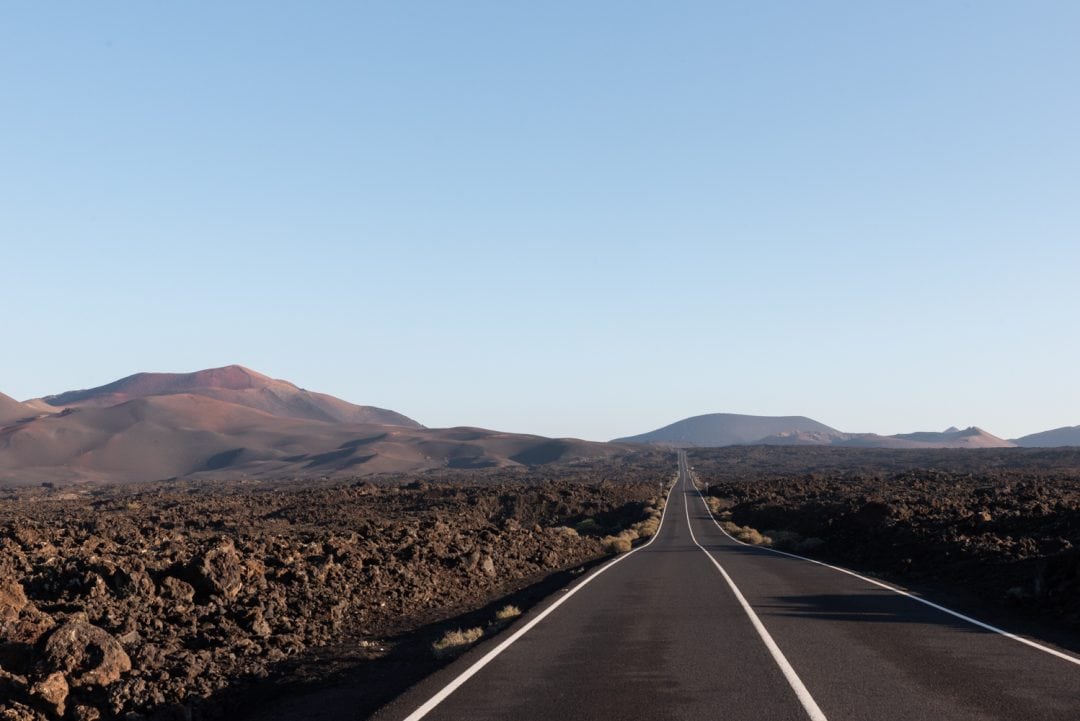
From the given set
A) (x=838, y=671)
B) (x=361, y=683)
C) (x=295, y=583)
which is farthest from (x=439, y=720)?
(x=295, y=583)

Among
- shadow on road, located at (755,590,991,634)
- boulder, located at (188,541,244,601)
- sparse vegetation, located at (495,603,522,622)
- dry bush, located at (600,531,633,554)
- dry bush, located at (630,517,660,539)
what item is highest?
boulder, located at (188,541,244,601)

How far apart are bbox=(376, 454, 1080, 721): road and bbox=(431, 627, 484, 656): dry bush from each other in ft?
2.52

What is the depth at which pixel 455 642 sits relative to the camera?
49.0 feet

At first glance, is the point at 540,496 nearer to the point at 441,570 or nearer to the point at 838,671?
the point at 441,570

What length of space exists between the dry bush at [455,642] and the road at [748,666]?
30.2 inches

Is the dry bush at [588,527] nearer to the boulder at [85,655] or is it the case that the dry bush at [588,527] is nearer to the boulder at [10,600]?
the boulder at [10,600]

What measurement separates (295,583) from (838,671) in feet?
40.8

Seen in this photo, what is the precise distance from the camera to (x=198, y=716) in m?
11.4

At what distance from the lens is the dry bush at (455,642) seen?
14.4m

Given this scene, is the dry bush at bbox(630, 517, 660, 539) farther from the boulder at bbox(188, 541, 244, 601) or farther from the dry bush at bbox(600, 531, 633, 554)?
the boulder at bbox(188, 541, 244, 601)

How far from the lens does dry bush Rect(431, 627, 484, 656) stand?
14.4 m

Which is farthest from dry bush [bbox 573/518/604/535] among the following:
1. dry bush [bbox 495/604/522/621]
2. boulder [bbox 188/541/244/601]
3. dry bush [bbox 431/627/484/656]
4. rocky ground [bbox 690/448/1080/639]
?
dry bush [bbox 431/627/484/656]

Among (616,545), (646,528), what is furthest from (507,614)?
(646,528)

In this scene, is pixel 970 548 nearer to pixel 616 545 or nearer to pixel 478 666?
pixel 616 545
